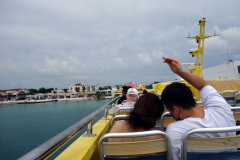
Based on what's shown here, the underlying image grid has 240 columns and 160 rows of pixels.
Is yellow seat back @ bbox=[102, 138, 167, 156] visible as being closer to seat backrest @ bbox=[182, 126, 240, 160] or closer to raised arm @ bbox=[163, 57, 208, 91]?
seat backrest @ bbox=[182, 126, 240, 160]

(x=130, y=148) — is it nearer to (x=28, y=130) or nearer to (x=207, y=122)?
(x=207, y=122)

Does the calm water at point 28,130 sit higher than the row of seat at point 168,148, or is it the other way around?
the row of seat at point 168,148

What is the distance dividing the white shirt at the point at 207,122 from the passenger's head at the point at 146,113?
0.67 feet

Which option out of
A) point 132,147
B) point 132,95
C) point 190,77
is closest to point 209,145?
point 132,147

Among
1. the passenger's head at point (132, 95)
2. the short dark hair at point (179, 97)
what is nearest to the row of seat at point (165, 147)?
the short dark hair at point (179, 97)

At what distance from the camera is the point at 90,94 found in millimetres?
121750

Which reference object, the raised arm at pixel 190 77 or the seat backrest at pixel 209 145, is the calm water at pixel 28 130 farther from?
the seat backrest at pixel 209 145

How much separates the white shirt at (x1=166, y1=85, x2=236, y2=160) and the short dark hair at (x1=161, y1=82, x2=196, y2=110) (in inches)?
4.7

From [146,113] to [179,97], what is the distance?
1.02 ft

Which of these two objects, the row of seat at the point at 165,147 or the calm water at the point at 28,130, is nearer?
the row of seat at the point at 165,147

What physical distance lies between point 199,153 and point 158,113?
44 centimetres

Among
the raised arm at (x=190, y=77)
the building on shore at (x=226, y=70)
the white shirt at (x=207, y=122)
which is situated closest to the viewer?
the white shirt at (x=207, y=122)

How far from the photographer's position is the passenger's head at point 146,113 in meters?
1.28

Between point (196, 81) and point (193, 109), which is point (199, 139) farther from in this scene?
point (196, 81)
